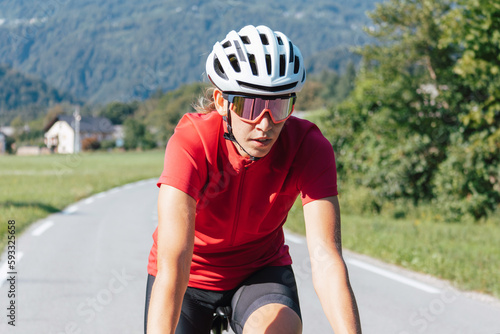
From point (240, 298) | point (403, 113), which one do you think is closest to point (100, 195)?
point (403, 113)

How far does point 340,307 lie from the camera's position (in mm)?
2125

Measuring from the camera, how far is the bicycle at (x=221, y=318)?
264cm

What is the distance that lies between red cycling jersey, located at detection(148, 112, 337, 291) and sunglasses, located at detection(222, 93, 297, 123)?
179mm

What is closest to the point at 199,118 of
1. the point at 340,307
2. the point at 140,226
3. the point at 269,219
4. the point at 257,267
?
the point at 269,219

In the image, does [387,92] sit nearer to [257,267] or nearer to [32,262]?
[32,262]

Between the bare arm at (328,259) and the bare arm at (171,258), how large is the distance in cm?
49

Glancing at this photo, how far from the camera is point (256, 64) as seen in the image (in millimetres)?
2314

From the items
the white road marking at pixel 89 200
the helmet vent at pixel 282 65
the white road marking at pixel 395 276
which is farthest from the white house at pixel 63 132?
the helmet vent at pixel 282 65

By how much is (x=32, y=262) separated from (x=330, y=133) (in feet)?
33.5

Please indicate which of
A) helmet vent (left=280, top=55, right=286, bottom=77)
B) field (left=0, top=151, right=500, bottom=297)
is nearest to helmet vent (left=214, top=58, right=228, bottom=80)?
helmet vent (left=280, top=55, right=286, bottom=77)

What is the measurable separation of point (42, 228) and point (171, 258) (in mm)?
9412

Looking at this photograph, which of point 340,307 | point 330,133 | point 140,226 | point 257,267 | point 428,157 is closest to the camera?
point 340,307

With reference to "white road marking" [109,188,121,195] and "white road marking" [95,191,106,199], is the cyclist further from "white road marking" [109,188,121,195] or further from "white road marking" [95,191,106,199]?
"white road marking" [109,188,121,195]

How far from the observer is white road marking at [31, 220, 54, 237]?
10.2 metres
